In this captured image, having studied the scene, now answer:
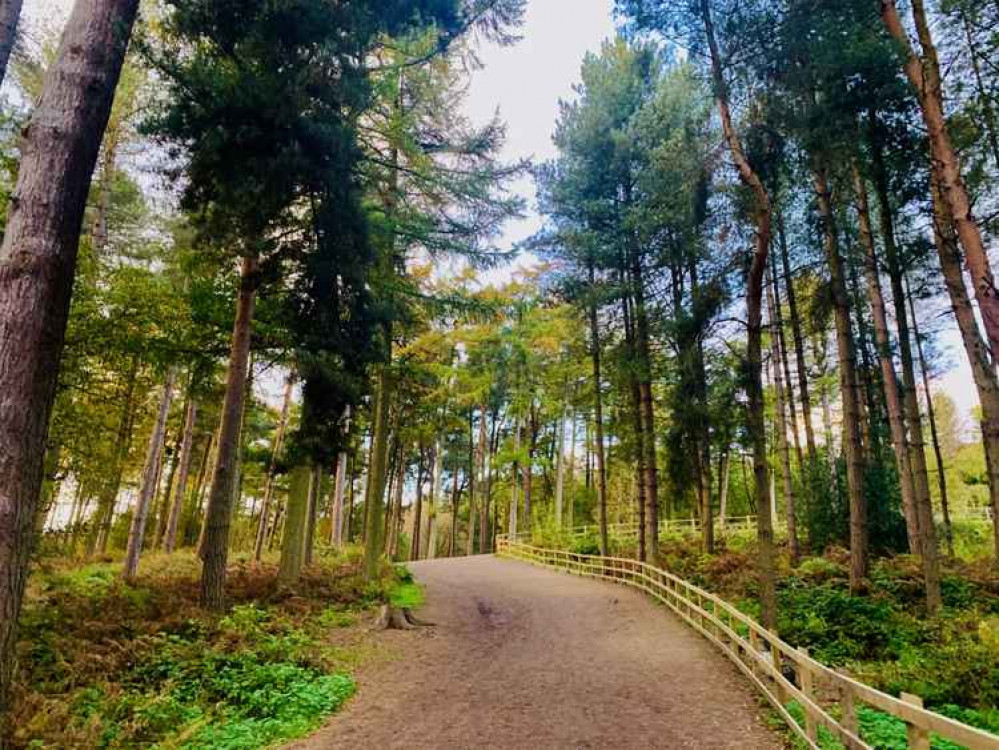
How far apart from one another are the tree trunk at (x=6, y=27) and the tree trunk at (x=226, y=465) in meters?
3.82

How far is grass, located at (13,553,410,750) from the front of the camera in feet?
16.8

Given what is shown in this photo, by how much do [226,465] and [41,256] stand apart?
5.20 meters

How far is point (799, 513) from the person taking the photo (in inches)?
664

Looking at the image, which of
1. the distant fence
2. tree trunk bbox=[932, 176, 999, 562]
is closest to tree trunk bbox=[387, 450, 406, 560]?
the distant fence

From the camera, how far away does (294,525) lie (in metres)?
11.2

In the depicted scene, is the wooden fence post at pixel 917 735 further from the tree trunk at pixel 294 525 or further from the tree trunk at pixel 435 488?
the tree trunk at pixel 435 488

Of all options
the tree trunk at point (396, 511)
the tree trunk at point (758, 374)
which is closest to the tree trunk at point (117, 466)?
the tree trunk at point (758, 374)

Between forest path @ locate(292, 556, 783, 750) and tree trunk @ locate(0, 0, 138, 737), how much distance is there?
3.25 m

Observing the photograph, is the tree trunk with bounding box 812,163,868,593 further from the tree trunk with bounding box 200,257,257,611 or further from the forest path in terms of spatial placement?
the tree trunk with bounding box 200,257,257,611

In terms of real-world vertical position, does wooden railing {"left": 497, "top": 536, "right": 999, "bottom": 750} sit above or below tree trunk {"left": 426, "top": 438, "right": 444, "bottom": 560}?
below

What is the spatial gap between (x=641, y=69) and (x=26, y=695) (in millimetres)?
19730

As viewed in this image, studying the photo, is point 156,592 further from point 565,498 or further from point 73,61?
point 565,498

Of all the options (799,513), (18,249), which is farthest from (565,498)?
(18,249)

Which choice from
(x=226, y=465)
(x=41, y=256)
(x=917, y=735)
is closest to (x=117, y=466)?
(x=226, y=465)
